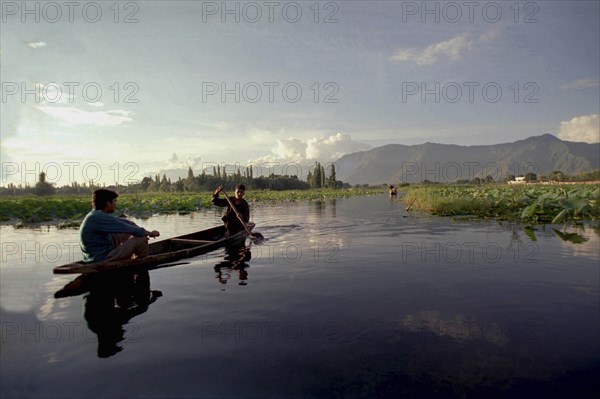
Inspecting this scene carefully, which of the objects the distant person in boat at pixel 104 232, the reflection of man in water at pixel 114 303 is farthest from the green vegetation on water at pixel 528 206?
the distant person in boat at pixel 104 232

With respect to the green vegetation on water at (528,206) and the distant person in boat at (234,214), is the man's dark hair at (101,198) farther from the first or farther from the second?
the green vegetation on water at (528,206)

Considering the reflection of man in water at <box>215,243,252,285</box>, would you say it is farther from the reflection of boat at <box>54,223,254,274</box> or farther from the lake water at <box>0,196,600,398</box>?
the reflection of boat at <box>54,223,254,274</box>

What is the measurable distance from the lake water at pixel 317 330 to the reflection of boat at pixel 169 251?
45 cm

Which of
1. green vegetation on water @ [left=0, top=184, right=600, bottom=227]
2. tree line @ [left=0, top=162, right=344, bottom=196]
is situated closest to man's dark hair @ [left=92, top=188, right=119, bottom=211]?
green vegetation on water @ [left=0, top=184, right=600, bottom=227]

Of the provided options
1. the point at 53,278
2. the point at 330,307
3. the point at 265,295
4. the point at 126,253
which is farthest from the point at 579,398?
the point at 53,278

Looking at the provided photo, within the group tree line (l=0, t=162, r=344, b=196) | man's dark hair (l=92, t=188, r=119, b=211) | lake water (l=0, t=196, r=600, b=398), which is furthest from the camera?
tree line (l=0, t=162, r=344, b=196)

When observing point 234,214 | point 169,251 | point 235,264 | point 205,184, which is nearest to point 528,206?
point 234,214

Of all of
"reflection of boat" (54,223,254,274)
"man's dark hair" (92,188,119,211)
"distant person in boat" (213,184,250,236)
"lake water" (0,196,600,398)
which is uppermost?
"man's dark hair" (92,188,119,211)

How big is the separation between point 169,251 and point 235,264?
7.32ft

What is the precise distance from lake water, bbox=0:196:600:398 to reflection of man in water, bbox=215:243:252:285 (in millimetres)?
99

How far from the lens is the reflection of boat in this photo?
6111mm

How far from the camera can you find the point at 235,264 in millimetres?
9141

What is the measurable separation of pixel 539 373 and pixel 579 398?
404mm

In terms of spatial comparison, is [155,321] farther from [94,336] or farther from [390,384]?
[390,384]
